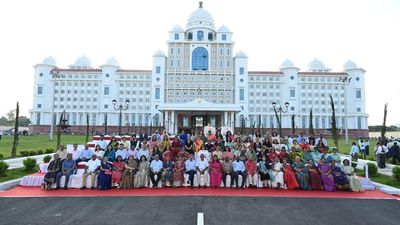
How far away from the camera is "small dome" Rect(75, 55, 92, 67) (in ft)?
226

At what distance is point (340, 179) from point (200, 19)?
53863 millimetres

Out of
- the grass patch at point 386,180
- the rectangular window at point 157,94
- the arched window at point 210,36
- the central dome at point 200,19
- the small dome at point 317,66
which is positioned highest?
the central dome at point 200,19

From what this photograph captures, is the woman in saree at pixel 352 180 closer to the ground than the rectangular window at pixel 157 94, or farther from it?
closer to the ground

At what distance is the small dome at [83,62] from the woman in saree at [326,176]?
68484mm

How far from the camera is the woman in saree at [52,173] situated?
10047 mm

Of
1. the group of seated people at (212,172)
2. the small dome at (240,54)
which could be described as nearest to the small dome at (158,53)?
the small dome at (240,54)

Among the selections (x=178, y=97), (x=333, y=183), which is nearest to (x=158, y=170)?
(x=333, y=183)

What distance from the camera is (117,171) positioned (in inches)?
410

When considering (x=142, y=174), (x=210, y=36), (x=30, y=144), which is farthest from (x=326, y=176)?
(x=210, y=36)

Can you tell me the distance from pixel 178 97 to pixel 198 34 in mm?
13961

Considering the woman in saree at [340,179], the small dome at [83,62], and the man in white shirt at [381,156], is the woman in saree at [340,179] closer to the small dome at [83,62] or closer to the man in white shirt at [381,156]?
the man in white shirt at [381,156]

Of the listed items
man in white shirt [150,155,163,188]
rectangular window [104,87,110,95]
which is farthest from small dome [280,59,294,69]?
man in white shirt [150,155,163,188]

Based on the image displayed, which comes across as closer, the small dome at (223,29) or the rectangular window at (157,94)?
the rectangular window at (157,94)

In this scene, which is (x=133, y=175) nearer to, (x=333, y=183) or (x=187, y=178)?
(x=187, y=178)
